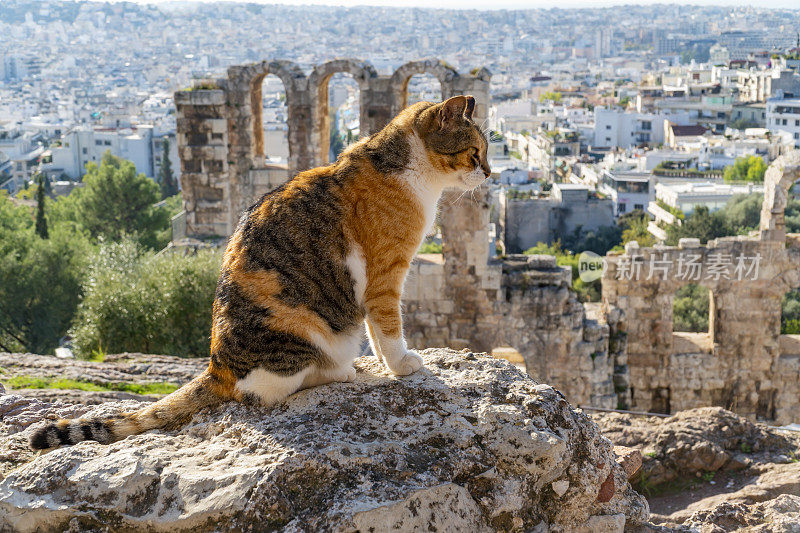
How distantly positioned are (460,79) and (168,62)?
19675 cm

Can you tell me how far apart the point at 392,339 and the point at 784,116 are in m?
81.1

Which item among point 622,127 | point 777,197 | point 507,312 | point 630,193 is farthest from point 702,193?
point 622,127

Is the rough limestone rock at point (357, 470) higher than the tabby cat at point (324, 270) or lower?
lower

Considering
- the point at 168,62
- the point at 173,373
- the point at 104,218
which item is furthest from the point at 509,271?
the point at 168,62

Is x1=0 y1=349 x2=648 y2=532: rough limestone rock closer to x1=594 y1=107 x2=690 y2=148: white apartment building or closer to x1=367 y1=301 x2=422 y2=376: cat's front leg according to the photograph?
x1=367 y1=301 x2=422 y2=376: cat's front leg

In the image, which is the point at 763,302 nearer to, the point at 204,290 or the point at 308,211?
the point at 204,290

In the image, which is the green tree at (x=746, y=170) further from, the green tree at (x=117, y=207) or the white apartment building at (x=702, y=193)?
the green tree at (x=117, y=207)

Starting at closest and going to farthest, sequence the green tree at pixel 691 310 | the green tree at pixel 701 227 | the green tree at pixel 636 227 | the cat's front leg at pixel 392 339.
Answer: the cat's front leg at pixel 392 339
the green tree at pixel 691 310
the green tree at pixel 701 227
the green tree at pixel 636 227

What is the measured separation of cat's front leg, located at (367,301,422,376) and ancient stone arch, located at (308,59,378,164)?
8076 mm

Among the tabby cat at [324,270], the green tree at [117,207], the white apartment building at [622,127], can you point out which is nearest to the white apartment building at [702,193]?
the green tree at [117,207]

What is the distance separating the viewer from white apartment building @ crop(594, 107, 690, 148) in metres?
82.3

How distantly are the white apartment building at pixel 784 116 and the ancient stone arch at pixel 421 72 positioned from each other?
69.8 m

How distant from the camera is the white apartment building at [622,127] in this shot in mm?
82312

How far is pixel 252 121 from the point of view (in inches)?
509
